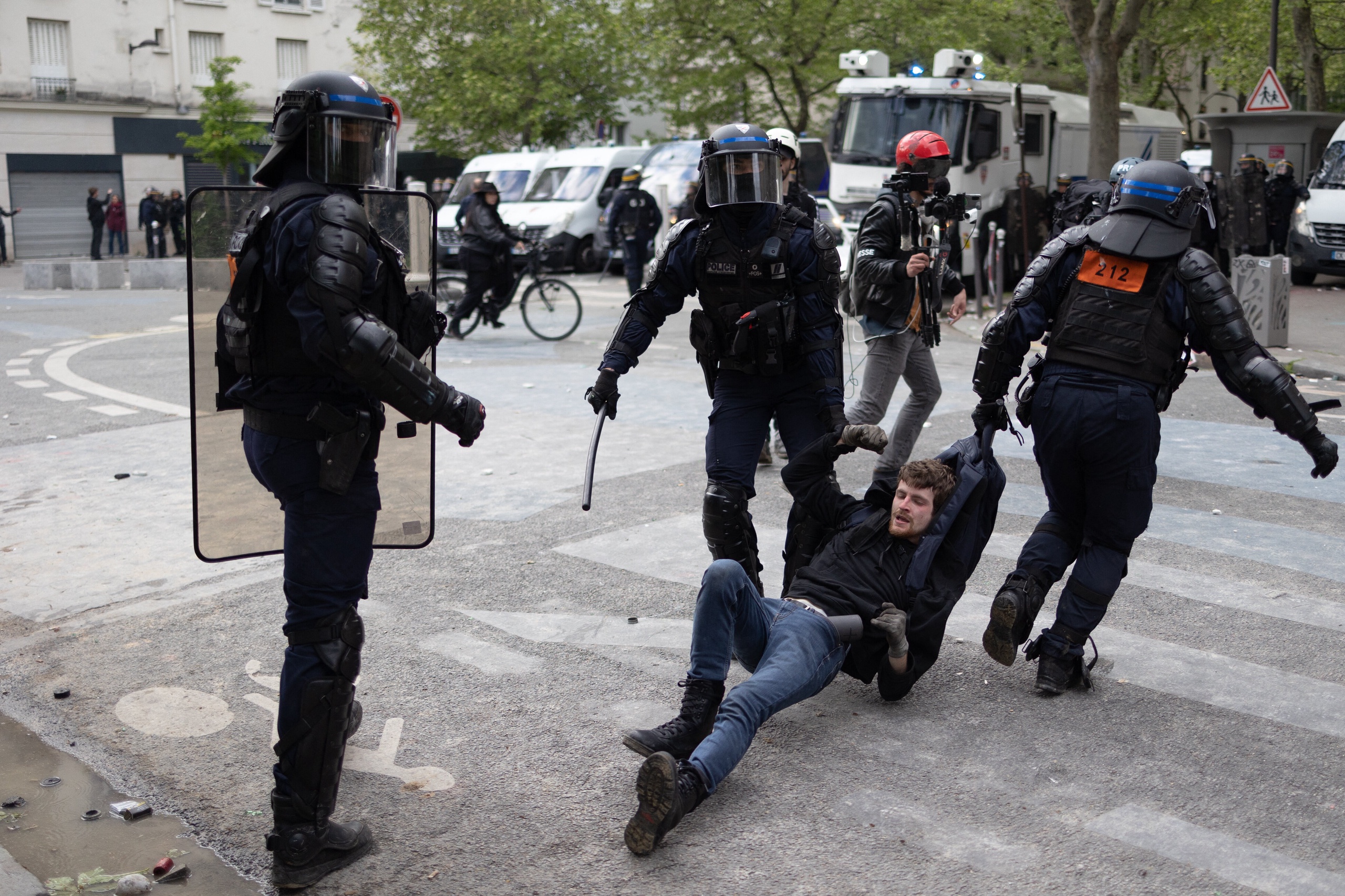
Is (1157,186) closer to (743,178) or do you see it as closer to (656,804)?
(743,178)

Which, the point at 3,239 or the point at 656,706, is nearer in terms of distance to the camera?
the point at 656,706

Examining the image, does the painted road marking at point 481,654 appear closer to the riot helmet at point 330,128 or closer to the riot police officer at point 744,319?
the riot police officer at point 744,319

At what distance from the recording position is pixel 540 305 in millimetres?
14797

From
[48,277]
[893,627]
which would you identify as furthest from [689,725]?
[48,277]

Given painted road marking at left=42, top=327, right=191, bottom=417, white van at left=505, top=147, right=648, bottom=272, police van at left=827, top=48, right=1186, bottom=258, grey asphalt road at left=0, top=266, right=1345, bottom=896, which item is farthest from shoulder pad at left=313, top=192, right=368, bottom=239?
white van at left=505, top=147, right=648, bottom=272

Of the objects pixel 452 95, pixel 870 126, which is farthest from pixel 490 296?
pixel 452 95

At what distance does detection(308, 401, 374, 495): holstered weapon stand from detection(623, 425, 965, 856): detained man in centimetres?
103

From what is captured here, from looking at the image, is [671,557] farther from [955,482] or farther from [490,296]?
[490,296]

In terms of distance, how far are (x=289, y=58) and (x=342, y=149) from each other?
4007 centimetres

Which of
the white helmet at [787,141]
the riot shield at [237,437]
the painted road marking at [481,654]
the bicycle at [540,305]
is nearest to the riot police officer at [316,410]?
the riot shield at [237,437]

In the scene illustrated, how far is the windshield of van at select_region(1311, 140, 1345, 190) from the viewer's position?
18.8 m

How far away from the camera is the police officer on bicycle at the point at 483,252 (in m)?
13.8

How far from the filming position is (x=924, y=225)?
666cm

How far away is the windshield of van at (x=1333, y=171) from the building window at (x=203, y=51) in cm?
3027
